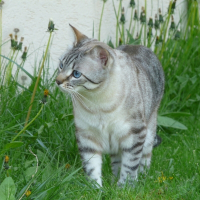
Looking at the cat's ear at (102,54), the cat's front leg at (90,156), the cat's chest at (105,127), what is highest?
the cat's ear at (102,54)

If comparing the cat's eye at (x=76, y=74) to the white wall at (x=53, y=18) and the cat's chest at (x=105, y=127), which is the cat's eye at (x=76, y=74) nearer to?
the cat's chest at (x=105, y=127)

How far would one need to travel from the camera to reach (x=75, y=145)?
141 inches

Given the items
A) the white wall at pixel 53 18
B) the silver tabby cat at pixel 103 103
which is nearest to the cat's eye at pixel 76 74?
the silver tabby cat at pixel 103 103

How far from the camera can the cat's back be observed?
363 centimetres

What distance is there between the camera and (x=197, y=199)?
2676mm

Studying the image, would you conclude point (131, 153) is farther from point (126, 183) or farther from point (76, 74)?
point (76, 74)

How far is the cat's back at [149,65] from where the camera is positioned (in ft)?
11.9

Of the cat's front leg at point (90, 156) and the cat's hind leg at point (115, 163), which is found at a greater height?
the cat's front leg at point (90, 156)

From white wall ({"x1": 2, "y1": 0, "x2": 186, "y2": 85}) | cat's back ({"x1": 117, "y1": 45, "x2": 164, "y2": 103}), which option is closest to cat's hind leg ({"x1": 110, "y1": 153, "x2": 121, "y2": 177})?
cat's back ({"x1": 117, "y1": 45, "x2": 164, "y2": 103})

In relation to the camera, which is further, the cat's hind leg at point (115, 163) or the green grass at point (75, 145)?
the cat's hind leg at point (115, 163)

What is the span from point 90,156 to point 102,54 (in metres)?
0.77

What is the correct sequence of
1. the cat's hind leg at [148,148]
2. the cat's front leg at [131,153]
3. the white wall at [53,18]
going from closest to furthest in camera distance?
the cat's front leg at [131,153] → the cat's hind leg at [148,148] → the white wall at [53,18]

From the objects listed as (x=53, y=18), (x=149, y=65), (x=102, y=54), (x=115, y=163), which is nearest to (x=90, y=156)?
(x=115, y=163)

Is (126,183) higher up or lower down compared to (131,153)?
lower down
